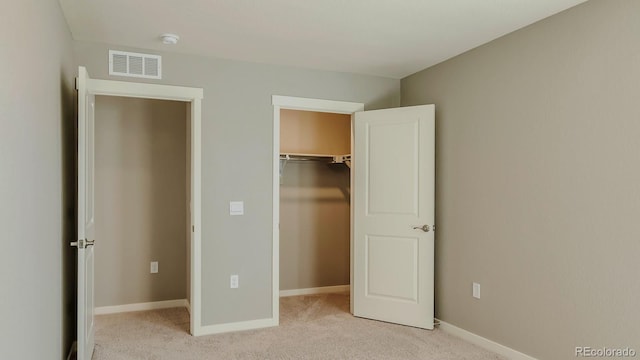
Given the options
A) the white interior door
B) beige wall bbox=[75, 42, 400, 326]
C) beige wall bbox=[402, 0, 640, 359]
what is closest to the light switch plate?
beige wall bbox=[75, 42, 400, 326]

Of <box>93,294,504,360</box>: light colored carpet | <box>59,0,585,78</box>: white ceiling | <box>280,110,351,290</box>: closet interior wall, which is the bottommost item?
<box>93,294,504,360</box>: light colored carpet

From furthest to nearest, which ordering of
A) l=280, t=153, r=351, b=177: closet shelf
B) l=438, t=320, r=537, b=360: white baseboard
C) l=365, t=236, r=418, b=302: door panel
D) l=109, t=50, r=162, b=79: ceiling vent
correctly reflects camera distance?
l=280, t=153, r=351, b=177: closet shelf < l=365, t=236, r=418, b=302: door panel < l=109, t=50, r=162, b=79: ceiling vent < l=438, t=320, r=537, b=360: white baseboard

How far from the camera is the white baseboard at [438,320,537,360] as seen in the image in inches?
124

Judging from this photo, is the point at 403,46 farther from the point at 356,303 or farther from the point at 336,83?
the point at 356,303

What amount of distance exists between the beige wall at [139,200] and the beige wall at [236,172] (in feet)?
3.15

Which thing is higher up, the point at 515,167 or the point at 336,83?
the point at 336,83

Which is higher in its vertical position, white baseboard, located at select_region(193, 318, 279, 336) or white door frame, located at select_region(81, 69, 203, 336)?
white door frame, located at select_region(81, 69, 203, 336)

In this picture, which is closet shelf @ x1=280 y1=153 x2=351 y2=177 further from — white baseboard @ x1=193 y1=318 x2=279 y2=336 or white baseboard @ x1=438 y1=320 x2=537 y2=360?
white baseboard @ x1=438 y1=320 x2=537 y2=360

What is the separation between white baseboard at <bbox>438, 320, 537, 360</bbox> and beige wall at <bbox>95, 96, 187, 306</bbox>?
258cm

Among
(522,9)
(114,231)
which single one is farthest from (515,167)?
(114,231)

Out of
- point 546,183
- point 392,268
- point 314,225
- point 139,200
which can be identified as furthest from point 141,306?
point 546,183

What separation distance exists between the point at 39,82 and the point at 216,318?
2.35 metres

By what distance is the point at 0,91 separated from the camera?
1.46 meters

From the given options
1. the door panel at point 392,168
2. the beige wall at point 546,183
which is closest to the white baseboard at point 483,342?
the beige wall at point 546,183
